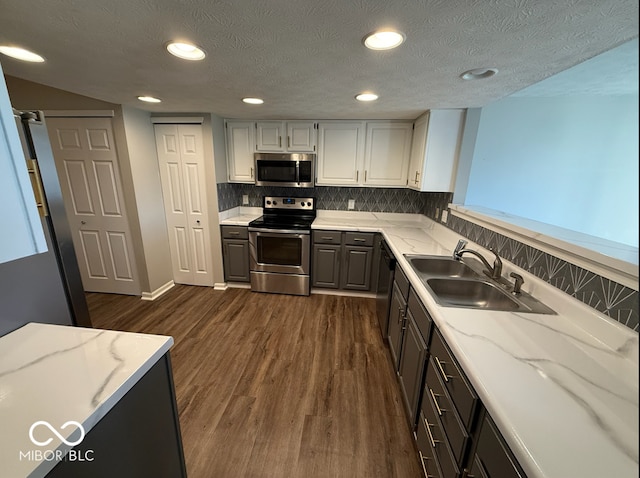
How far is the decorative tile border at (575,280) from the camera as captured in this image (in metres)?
1.00

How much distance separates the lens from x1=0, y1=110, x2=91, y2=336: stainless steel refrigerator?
1064 mm

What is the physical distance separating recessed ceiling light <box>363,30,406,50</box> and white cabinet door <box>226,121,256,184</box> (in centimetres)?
222

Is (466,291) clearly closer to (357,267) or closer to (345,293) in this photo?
(357,267)

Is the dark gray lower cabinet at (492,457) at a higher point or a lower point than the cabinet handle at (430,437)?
higher

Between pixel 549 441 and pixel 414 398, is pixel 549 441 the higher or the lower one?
the higher one

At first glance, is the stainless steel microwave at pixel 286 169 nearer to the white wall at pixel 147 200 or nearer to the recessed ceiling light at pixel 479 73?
the white wall at pixel 147 200

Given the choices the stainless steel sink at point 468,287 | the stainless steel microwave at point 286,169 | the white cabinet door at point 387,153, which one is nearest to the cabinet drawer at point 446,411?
the stainless steel sink at point 468,287

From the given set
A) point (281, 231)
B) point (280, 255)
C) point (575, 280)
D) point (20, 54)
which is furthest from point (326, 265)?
point (20, 54)

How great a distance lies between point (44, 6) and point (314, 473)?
7.90ft

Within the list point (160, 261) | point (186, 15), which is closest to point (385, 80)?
point (186, 15)

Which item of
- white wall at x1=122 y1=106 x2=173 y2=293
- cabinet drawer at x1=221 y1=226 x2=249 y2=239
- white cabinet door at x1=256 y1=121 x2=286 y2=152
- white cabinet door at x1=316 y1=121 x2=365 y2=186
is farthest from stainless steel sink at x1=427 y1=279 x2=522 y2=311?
white wall at x1=122 y1=106 x2=173 y2=293

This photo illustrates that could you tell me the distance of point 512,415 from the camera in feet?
2.42

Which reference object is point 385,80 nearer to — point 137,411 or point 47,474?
point 137,411

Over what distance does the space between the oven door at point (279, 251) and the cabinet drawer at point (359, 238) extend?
0.46m
